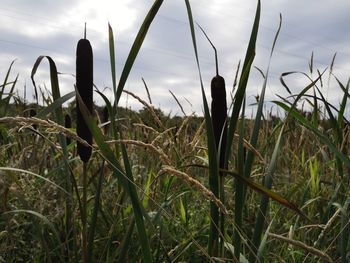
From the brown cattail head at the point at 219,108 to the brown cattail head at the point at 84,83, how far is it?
0.96 ft

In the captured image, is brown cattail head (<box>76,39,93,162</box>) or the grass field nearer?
the grass field

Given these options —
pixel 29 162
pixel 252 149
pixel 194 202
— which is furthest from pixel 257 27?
pixel 29 162

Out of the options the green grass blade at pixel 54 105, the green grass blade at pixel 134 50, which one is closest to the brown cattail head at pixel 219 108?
the green grass blade at pixel 134 50

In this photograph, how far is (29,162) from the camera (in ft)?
8.25

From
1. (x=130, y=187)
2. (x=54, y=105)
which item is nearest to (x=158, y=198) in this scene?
(x=54, y=105)

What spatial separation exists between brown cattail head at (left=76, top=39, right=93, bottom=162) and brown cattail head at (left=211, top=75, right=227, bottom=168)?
293 millimetres

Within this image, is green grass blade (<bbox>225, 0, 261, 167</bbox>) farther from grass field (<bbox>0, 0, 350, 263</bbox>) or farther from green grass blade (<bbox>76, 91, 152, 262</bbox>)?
green grass blade (<bbox>76, 91, 152, 262</bbox>)

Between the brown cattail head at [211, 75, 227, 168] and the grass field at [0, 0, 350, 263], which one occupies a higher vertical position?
the brown cattail head at [211, 75, 227, 168]

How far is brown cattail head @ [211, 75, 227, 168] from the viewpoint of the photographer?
1.19m

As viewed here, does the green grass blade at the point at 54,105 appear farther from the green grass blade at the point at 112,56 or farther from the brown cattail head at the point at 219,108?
the brown cattail head at the point at 219,108

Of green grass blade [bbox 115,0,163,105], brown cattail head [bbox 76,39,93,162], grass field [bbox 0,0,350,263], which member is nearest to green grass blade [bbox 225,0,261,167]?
grass field [bbox 0,0,350,263]

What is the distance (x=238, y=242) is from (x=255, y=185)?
22 centimetres

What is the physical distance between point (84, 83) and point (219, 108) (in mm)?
329

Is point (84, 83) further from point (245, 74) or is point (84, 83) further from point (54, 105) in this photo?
point (245, 74)
